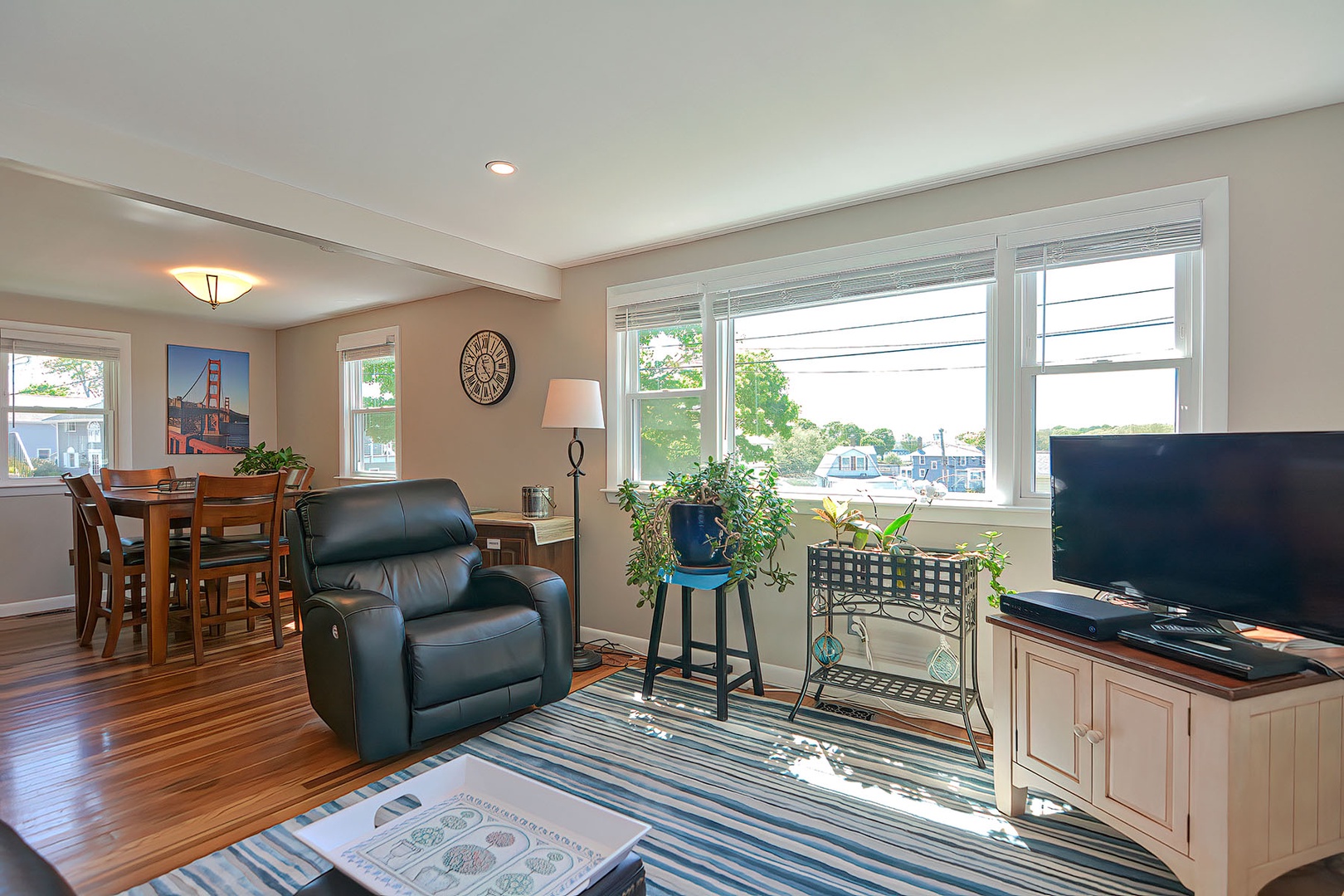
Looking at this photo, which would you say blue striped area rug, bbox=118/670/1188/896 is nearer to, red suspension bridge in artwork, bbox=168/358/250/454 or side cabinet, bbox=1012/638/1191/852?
side cabinet, bbox=1012/638/1191/852

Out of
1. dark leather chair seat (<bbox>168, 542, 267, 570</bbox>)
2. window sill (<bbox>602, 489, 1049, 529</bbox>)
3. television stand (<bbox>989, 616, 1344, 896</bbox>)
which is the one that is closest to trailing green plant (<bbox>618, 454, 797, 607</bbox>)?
window sill (<bbox>602, 489, 1049, 529</bbox>)

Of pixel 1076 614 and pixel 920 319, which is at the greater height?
pixel 920 319

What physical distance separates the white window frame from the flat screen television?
6.63 meters

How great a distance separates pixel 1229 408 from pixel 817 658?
74.7 inches

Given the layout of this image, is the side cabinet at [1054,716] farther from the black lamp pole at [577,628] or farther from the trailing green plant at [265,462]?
the trailing green plant at [265,462]

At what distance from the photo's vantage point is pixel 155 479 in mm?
4809

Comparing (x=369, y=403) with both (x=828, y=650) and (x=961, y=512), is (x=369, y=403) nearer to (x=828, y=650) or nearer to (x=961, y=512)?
(x=828, y=650)

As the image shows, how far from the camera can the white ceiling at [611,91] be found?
70.2 inches

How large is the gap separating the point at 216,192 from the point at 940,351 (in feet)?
10.4

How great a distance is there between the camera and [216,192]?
2656 mm

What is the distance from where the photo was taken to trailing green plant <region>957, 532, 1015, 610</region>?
8.57 ft

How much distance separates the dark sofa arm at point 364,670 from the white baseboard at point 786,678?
1.63 meters

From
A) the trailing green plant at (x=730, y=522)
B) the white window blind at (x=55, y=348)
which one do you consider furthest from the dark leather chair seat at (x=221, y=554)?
the trailing green plant at (x=730, y=522)

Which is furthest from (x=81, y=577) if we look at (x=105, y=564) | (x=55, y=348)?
(x=55, y=348)
